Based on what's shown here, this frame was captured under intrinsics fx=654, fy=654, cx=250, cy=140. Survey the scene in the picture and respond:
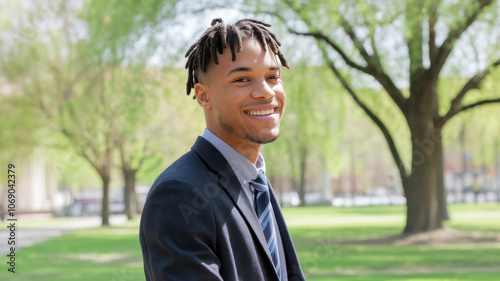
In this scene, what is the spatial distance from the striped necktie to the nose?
0.87 ft

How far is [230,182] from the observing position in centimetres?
183

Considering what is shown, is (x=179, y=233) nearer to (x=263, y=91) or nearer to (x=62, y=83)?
(x=263, y=91)

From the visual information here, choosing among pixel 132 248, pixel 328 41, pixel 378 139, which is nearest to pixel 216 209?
pixel 328 41

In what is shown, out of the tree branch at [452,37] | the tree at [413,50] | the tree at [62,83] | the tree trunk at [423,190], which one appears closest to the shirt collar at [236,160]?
the tree at [413,50]

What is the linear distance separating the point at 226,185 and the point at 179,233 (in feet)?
A: 0.80

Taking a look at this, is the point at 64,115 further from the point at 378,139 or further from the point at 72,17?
the point at 378,139

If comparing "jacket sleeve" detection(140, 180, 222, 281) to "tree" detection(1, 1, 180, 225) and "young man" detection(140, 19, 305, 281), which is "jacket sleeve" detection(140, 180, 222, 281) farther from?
"tree" detection(1, 1, 180, 225)

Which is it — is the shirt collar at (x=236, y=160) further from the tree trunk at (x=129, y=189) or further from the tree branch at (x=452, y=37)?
the tree trunk at (x=129, y=189)

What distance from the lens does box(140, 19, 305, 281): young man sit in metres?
1.63

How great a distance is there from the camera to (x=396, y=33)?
1656 centimetres

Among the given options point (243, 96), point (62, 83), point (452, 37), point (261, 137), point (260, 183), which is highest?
point (62, 83)

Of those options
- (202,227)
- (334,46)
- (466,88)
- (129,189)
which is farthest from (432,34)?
(129,189)

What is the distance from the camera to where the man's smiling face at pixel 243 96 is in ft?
6.18

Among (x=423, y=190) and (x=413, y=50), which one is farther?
(x=423, y=190)
